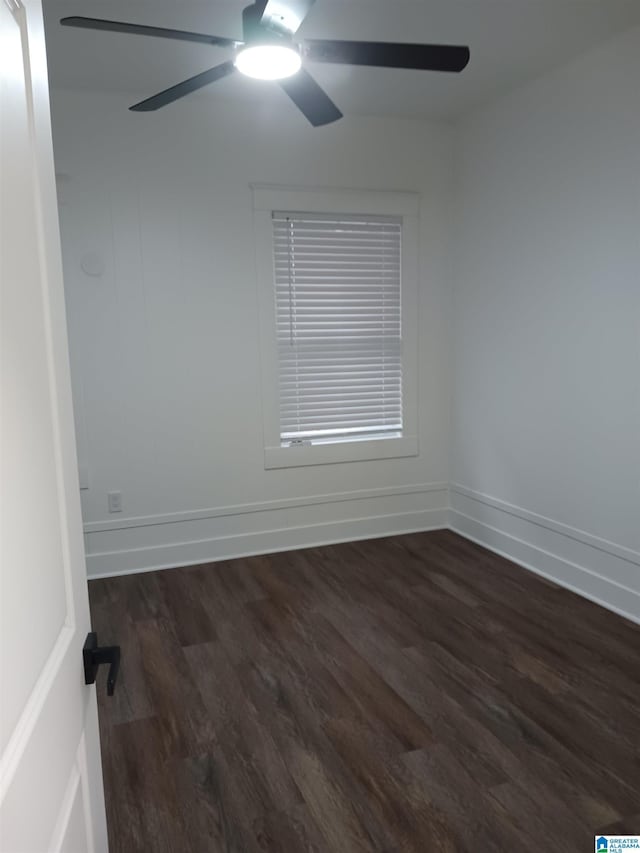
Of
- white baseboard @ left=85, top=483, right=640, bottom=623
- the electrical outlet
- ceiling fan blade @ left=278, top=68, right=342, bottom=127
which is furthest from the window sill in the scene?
ceiling fan blade @ left=278, top=68, right=342, bottom=127

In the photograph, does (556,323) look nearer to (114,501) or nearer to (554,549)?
(554,549)

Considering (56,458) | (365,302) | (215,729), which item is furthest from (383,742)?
(365,302)

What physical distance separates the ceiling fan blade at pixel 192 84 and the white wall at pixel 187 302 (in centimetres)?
109

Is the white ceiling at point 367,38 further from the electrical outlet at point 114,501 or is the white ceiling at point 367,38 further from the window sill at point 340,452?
the electrical outlet at point 114,501

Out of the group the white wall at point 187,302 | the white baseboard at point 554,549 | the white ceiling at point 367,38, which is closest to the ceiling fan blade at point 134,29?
the white ceiling at point 367,38

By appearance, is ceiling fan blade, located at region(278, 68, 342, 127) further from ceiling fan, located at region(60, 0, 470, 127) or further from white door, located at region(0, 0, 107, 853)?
white door, located at region(0, 0, 107, 853)

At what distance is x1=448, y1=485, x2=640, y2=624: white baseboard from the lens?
298 cm

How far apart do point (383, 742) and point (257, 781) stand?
1.57 feet

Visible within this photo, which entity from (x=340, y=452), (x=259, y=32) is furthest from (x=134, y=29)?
(x=340, y=452)

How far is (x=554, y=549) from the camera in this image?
3.42 meters

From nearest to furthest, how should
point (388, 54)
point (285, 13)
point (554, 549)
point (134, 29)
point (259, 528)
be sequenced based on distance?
1. point (285, 13)
2. point (134, 29)
3. point (388, 54)
4. point (554, 549)
5. point (259, 528)

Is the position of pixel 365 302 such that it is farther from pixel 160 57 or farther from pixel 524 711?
pixel 524 711

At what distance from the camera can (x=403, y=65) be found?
198 cm

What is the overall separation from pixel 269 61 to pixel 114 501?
2.60 m
